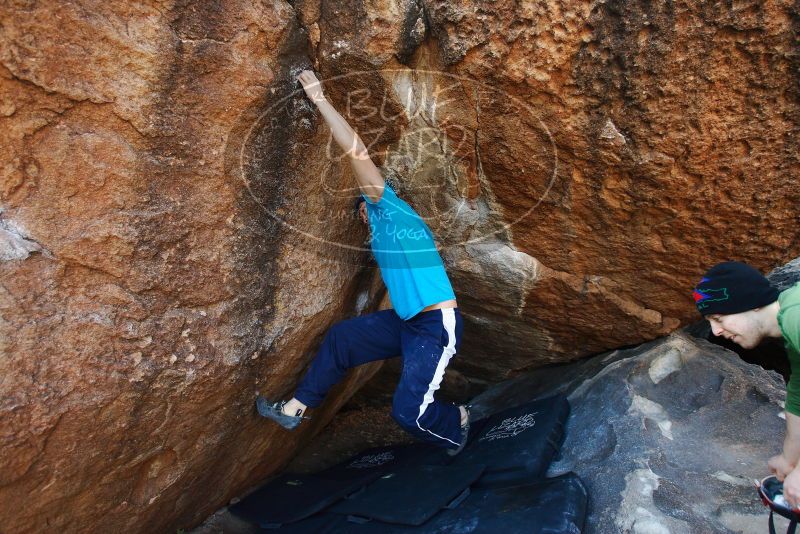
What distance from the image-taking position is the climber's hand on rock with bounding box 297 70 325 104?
Result: 95.4 inches

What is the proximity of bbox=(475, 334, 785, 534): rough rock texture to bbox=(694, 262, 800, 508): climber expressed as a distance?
0.48 metres

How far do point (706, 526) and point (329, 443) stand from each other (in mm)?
2409

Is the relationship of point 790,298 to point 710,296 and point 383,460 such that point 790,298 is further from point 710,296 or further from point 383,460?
point 383,460

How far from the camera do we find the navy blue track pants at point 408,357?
274 centimetres

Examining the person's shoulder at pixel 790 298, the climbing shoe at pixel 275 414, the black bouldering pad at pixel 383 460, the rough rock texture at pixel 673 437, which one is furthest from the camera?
the black bouldering pad at pixel 383 460

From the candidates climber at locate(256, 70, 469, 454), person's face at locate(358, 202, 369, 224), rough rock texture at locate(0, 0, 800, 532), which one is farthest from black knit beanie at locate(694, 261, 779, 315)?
person's face at locate(358, 202, 369, 224)

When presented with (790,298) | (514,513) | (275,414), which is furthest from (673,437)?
(275,414)

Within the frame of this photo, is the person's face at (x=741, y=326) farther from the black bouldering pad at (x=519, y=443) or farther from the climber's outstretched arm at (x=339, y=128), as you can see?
the climber's outstretched arm at (x=339, y=128)

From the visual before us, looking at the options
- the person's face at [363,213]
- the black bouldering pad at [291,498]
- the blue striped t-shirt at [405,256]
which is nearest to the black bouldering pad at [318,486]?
the black bouldering pad at [291,498]

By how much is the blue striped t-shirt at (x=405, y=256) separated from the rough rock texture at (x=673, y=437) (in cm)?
91

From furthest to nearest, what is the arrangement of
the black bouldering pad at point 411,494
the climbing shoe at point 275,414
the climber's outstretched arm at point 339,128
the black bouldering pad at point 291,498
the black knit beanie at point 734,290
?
1. the black bouldering pad at point 291,498
2. the climbing shoe at point 275,414
3. the black bouldering pad at point 411,494
4. the climber's outstretched arm at point 339,128
5. the black knit beanie at point 734,290

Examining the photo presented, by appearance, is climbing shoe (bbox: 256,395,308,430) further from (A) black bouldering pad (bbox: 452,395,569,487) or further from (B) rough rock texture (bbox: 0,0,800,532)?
(A) black bouldering pad (bbox: 452,395,569,487)

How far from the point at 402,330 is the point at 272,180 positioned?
890 mm

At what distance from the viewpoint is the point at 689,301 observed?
300 cm
